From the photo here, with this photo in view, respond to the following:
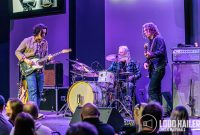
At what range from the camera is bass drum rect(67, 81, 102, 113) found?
8.84 meters

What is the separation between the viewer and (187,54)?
8422mm

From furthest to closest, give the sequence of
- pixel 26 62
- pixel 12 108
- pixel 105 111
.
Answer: pixel 26 62, pixel 105 111, pixel 12 108

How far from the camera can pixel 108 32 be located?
10.9m

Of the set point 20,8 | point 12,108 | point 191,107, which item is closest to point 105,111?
point 12,108

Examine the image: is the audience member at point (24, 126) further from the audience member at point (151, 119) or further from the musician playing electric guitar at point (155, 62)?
the musician playing electric guitar at point (155, 62)

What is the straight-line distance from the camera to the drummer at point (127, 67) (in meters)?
9.45

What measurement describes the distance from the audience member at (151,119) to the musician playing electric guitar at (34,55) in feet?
14.3

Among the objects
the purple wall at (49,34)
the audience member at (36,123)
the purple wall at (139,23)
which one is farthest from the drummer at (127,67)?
the audience member at (36,123)

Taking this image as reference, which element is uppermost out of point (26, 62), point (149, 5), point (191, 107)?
point (149, 5)

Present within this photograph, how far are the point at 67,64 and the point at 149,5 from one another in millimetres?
2631

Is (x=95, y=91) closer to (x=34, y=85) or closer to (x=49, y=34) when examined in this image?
(x=34, y=85)

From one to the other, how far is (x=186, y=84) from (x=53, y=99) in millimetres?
3453

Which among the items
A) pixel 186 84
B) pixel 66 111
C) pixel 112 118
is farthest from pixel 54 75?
pixel 112 118

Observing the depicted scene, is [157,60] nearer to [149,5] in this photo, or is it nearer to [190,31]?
[190,31]
